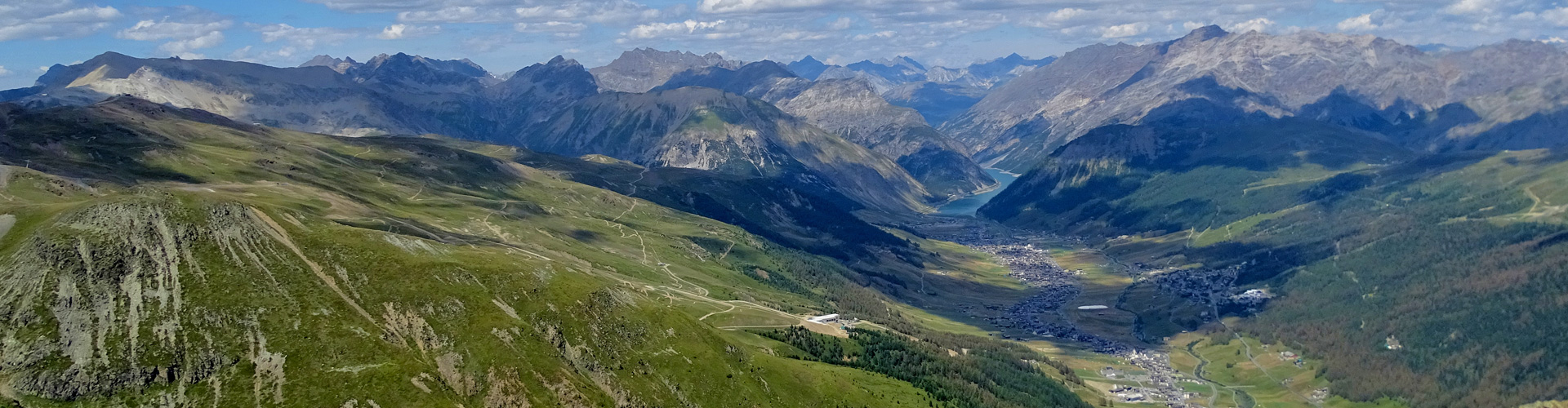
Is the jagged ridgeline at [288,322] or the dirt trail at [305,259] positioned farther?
the dirt trail at [305,259]

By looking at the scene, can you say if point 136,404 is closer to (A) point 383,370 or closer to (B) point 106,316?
(B) point 106,316

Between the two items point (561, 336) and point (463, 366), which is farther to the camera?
point (561, 336)

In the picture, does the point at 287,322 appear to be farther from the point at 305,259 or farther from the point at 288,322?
the point at 305,259

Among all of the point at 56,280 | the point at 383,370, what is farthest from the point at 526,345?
the point at 56,280

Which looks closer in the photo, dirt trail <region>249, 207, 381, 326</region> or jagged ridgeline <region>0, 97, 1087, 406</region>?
jagged ridgeline <region>0, 97, 1087, 406</region>

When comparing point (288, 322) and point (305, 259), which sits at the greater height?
point (305, 259)

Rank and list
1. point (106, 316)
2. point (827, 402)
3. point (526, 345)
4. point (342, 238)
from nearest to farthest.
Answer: point (106, 316), point (526, 345), point (342, 238), point (827, 402)

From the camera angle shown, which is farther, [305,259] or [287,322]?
[305,259]

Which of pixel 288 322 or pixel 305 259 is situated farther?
pixel 305 259

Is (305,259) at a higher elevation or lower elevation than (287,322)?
higher

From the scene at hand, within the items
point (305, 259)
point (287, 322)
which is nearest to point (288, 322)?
point (287, 322)

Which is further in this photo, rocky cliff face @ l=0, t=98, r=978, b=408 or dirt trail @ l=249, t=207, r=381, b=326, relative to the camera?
dirt trail @ l=249, t=207, r=381, b=326
